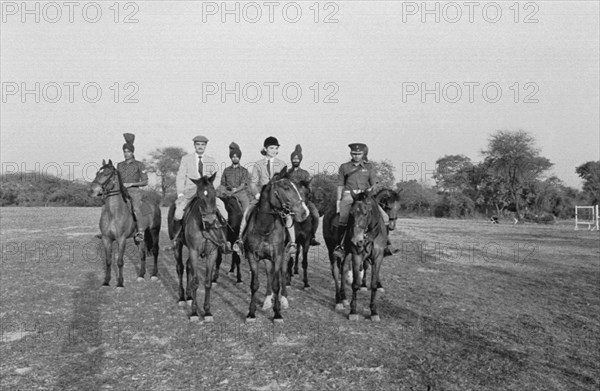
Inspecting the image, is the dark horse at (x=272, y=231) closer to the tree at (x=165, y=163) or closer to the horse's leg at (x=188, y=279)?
the horse's leg at (x=188, y=279)

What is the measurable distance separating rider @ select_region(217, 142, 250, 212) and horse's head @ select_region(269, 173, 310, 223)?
3333mm

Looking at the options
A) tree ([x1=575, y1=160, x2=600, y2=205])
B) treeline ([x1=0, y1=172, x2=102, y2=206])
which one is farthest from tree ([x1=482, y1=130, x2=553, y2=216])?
treeline ([x1=0, y1=172, x2=102, y2=206])

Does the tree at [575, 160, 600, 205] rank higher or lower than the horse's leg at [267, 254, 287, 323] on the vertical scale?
higher

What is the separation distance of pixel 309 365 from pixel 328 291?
4.29m

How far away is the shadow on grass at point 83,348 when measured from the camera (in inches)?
185

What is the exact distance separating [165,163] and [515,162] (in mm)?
62048

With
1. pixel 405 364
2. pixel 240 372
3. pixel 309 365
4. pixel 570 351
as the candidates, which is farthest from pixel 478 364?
pixel 240 372

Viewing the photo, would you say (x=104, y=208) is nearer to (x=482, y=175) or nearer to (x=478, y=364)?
(x=478, y=364)

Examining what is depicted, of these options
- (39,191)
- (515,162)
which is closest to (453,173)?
(515,162)

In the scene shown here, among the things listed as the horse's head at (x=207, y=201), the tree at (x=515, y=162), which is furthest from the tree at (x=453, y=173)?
the horse's head at (x=207, y=201)

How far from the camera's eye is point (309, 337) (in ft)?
20.6

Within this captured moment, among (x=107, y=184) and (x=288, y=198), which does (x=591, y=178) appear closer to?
(x=288, y=198)

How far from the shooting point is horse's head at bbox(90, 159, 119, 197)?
9070 millimetres

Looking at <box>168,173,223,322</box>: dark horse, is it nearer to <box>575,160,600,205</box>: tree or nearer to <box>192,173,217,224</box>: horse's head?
<box>192,173,217,224</box>: horse's head
